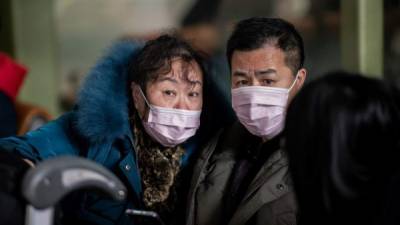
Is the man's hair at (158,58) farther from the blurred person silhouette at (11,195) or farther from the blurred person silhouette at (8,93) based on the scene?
the blurred person silhouette at (8,93)

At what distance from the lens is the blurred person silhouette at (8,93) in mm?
2953

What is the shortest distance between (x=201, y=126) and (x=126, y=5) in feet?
11.1

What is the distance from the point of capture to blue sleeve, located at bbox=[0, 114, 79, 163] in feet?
6.41

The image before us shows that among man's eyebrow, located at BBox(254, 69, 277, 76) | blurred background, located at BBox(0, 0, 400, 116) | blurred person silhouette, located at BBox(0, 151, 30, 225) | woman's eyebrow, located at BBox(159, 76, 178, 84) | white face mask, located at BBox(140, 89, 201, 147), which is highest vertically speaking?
blurred person silhouette, located at BBox(0, 151, 30, 225)

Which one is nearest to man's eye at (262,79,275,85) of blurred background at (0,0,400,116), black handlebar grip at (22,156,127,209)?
black handlebar grip at (22,156,127,209)

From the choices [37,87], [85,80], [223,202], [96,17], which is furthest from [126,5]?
[223,202]

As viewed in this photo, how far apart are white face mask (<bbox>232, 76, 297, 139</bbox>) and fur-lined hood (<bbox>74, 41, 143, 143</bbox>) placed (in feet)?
1.25

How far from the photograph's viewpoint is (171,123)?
2.02 meters

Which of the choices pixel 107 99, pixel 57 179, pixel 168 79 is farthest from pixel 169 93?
pixel 57 179

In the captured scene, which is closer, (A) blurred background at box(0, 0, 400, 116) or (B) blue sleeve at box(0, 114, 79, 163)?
(B) blue sleeve at box(0, 114, 79, 163)

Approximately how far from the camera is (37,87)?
499 cm

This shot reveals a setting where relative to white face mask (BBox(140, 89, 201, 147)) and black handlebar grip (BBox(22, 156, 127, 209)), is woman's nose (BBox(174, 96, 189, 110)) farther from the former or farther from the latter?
black handlebar grip (BBox(22, 156, 127, 209))

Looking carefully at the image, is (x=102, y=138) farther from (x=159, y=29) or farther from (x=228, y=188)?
(x=159, y=29)

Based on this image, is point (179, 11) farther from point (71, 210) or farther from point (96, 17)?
point (71, 210)
